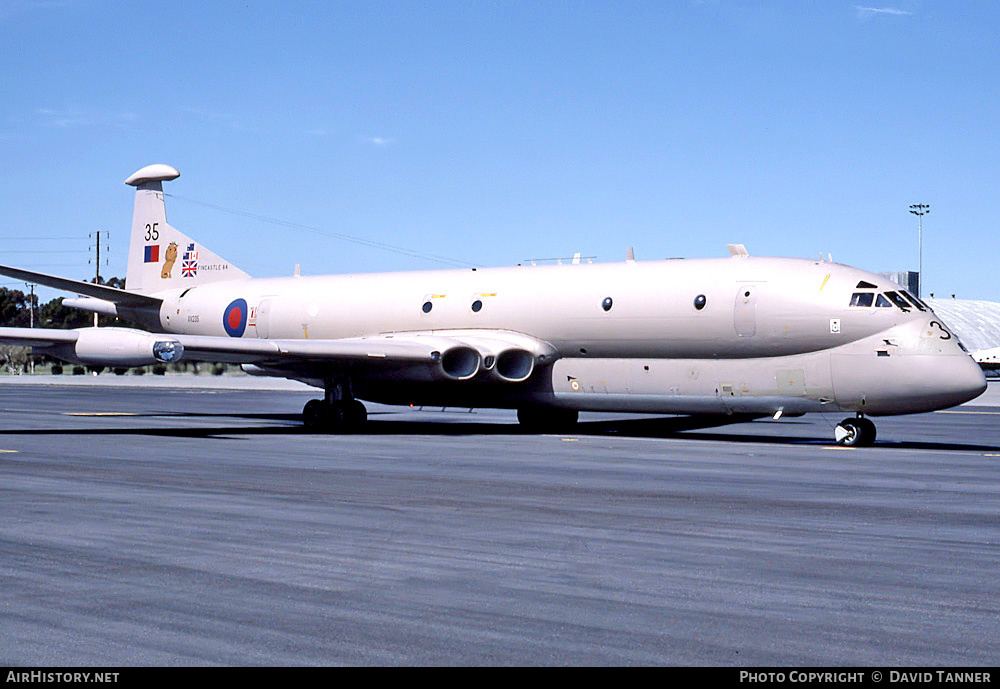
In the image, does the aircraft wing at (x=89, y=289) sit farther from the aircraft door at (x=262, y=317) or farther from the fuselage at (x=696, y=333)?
the fuselage at (x=696, y=333)

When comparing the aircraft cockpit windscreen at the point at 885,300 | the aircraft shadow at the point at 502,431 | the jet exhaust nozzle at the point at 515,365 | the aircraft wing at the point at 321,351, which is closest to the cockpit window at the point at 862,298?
the aircraft cockpit windscreen at the point at 885,300

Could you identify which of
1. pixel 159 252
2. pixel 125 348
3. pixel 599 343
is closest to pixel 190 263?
pixel 159 252

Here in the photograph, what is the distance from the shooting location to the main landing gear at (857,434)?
21.5 meters

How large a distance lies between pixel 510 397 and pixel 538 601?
18567 mm

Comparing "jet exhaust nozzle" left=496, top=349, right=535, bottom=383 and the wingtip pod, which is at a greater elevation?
the wingtip pod

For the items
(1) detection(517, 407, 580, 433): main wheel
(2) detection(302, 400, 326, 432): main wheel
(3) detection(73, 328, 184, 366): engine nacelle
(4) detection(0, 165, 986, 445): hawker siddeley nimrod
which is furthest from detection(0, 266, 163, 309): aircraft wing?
(1) detection(517, 407, 580, 433): main wheel

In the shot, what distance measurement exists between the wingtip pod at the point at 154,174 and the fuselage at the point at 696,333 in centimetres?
1011

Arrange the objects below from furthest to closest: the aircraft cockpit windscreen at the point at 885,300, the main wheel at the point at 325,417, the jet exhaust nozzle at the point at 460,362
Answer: the main wheel at the point at 325,417 < the jet exhaust nozzle at the point at 460,362 < the aircraft cockpit windscreen at the point at 885,300

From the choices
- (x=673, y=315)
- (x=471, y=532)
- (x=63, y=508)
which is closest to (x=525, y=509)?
(x=471, y=532)

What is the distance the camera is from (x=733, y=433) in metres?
26.0

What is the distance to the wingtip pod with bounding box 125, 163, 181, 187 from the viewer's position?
34906mm

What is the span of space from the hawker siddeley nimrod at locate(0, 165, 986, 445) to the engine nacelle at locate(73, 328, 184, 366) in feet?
0.12

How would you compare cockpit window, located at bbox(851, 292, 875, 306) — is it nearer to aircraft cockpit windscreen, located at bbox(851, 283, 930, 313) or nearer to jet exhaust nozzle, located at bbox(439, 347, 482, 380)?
aircraft cockpit windscreen, located at bbox(851, 283, 930, 313)
